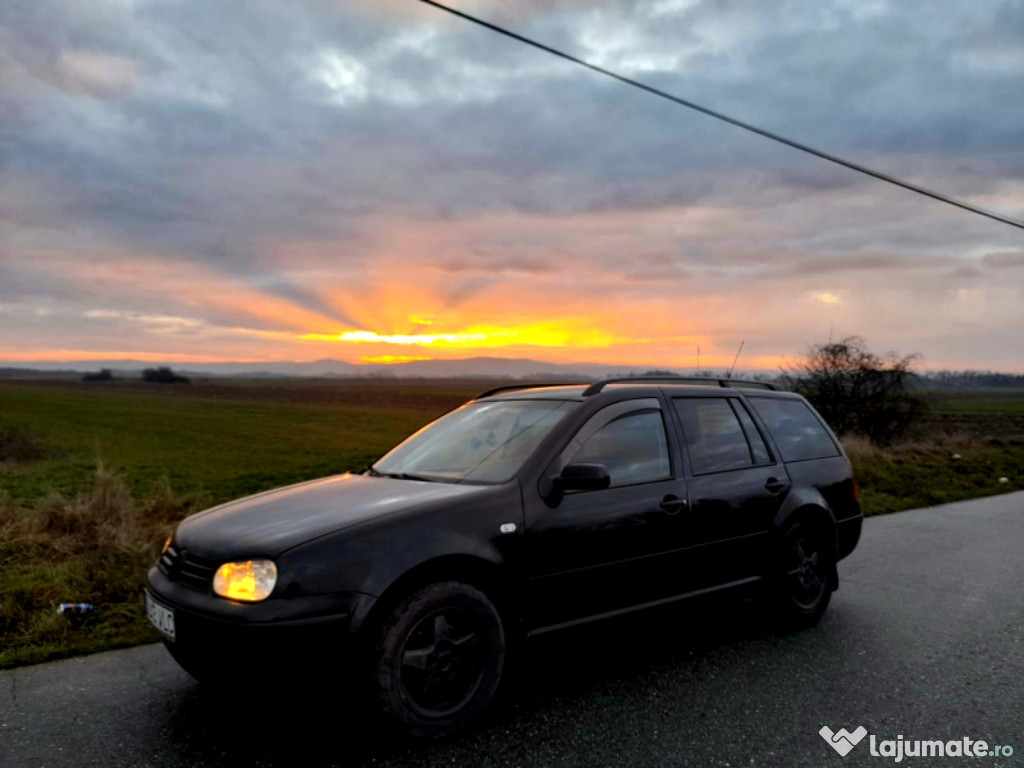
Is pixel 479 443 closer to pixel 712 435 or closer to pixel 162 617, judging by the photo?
pixel 712 435

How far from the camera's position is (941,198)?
39.1 ft

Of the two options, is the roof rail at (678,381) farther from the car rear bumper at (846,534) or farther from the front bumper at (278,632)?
the front bumper at (278,632)

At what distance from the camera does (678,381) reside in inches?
198

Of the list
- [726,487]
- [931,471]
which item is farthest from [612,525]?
[931,471]

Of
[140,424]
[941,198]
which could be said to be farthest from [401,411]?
[941,198]

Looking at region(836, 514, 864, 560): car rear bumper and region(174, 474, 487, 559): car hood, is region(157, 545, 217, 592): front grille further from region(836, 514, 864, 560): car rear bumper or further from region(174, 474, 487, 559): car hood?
region(836, 514, 864, 560): car rear bumper

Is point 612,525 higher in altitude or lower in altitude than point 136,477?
higher

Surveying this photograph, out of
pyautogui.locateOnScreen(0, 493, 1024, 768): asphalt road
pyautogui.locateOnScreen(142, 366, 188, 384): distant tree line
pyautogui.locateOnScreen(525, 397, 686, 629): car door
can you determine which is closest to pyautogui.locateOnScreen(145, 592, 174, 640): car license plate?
pyautogui.locateOnScreen(0, 493, 1024, 768): asphalt road

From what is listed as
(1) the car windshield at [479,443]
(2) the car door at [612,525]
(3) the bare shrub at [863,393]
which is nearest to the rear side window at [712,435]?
(2) the car door at [612,525]

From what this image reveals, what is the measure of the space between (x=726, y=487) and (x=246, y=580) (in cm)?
289

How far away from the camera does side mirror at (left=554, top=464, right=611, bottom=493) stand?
3.71m

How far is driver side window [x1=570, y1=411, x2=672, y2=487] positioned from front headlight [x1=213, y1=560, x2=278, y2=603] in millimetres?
1647

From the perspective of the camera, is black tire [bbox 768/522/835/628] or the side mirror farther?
black tire [bbox 768/522/835/628]

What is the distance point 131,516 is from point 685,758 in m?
6.25
